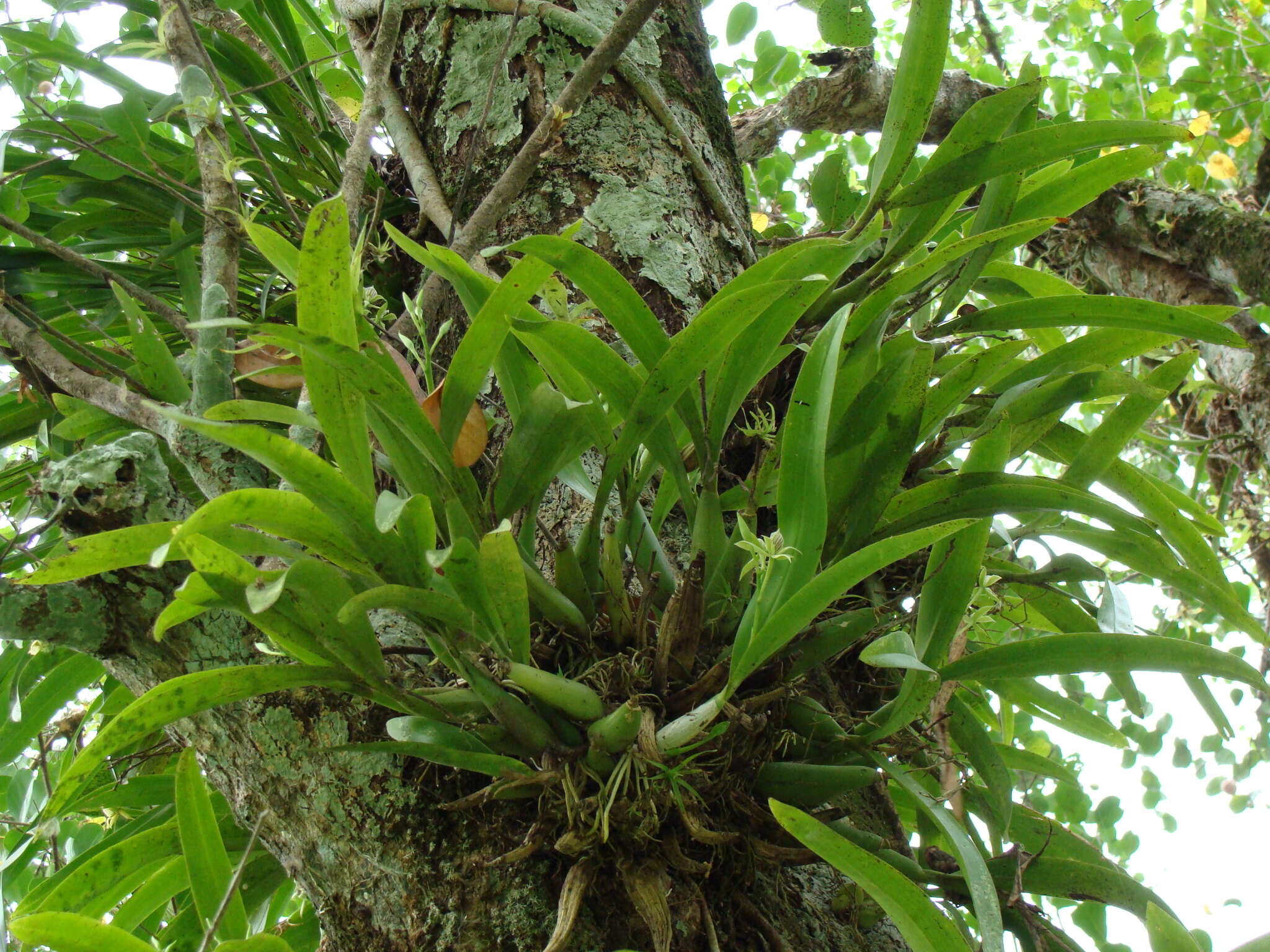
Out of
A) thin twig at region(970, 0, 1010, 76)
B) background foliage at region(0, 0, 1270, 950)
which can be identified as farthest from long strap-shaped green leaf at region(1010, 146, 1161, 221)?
thin twig at region(970, 0, 1010, 76)

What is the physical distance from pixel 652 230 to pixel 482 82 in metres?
0.35

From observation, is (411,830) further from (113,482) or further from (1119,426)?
(1119,426)

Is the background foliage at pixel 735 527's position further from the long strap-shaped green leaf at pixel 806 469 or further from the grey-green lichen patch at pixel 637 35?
the grey-green lichen patch at pixel 637 35

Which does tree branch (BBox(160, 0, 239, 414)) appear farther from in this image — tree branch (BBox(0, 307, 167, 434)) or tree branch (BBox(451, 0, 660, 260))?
tree branch (BBox(451, 0, 660, 260))

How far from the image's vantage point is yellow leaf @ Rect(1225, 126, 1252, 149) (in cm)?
251

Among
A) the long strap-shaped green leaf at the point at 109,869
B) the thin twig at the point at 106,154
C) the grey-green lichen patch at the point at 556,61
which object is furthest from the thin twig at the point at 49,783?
the grey-green lichen patch at the point at 556,61

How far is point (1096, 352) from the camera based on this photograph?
815 millimetres

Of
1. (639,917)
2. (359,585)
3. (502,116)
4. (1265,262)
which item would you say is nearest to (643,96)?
(502,116)

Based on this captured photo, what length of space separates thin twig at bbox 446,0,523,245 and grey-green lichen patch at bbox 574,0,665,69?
0.11 meters

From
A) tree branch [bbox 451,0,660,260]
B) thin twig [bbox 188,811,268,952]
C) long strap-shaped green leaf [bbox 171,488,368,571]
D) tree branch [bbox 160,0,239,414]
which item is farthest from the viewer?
tree branch [bbox 451,0,660,260]

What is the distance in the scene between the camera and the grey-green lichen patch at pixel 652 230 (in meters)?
1.02

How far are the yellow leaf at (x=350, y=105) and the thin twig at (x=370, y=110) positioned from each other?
51 cm

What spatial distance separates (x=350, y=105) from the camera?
1569mm

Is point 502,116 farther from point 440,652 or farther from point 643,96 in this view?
point 440,652
